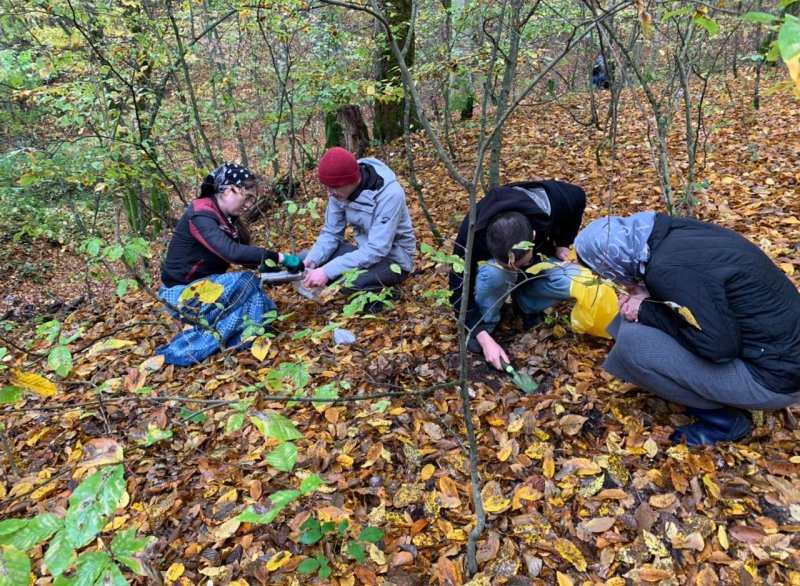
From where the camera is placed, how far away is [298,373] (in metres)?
1.70

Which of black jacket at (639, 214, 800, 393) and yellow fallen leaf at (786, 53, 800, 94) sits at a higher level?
yellow fallen leaf at (786, 53, 800, 94)

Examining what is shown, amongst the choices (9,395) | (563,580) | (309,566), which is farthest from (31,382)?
(563,580)

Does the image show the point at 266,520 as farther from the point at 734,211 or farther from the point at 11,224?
the point at 11,224

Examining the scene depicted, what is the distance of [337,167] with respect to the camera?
3490 mm

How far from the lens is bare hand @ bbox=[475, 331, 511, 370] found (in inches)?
115

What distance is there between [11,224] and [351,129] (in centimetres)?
828

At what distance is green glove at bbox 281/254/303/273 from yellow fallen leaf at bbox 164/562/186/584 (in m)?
2.09

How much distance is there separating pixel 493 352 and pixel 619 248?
1.04 metres

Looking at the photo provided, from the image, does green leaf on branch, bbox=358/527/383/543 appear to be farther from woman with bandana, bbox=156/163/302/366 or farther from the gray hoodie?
the gray hoodie

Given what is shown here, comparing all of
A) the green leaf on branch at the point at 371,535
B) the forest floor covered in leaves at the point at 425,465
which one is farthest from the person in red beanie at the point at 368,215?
the green leaf on branch at the point at 371,535

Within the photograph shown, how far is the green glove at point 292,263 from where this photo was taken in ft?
11.9

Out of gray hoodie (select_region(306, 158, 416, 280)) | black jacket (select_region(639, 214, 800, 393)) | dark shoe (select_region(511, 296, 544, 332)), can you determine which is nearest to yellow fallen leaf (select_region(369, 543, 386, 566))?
black jacket (select_region(639, 214, 800, 393))

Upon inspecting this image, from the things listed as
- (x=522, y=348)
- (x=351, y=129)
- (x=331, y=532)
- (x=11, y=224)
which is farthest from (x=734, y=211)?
(x=11, y=224)

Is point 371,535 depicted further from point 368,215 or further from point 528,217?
point 368,215
